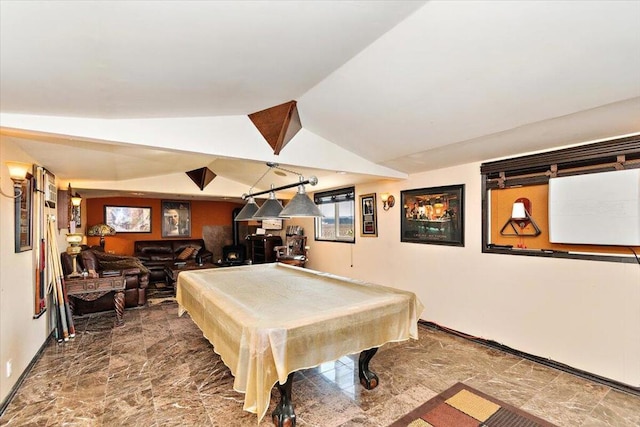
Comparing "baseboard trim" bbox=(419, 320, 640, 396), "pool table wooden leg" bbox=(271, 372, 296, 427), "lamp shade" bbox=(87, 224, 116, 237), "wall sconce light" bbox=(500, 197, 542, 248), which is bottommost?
"baseboard trim" bbox=(419, 320, 640, 396)

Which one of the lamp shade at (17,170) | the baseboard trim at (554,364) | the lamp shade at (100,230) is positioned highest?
the lamp shade at (17,170)

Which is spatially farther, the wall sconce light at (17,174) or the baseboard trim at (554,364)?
the baseboard trim at (554,364)

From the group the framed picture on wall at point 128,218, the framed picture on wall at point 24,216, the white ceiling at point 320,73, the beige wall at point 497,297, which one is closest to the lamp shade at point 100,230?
the framed picture on wall at point 128,218

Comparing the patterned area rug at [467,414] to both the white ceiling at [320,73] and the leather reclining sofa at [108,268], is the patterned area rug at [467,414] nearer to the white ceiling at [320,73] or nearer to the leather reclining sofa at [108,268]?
the white ceiling at [320,73]

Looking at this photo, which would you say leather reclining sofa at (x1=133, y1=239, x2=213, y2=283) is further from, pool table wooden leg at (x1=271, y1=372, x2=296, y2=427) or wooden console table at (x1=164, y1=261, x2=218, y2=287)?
pool table wooden leg at (x1=271, y1=372, x2=296, y2=427)

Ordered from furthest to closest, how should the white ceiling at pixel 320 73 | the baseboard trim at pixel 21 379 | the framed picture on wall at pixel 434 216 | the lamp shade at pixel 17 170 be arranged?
the framed picture on wall at pixel 434 216 → the lamp shade at pixel 17 170 → the baseboard trim at pixel 21 379 → the white ceiling at pixel 320 73

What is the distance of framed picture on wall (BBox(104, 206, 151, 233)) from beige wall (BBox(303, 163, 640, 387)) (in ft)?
21.3

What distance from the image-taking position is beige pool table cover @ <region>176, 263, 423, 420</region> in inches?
72.2

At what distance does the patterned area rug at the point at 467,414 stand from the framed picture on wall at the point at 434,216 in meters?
1.93

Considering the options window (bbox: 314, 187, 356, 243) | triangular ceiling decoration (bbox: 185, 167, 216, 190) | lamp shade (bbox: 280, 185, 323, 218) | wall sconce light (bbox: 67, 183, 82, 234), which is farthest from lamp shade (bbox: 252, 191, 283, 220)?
wall sconce light (bbox: 67, 183, 82, 234)

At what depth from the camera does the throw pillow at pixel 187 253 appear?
770 cm

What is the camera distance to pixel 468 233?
152 inches

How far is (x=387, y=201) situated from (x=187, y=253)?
18.0 ft

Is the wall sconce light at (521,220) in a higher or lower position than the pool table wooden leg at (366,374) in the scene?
higher
